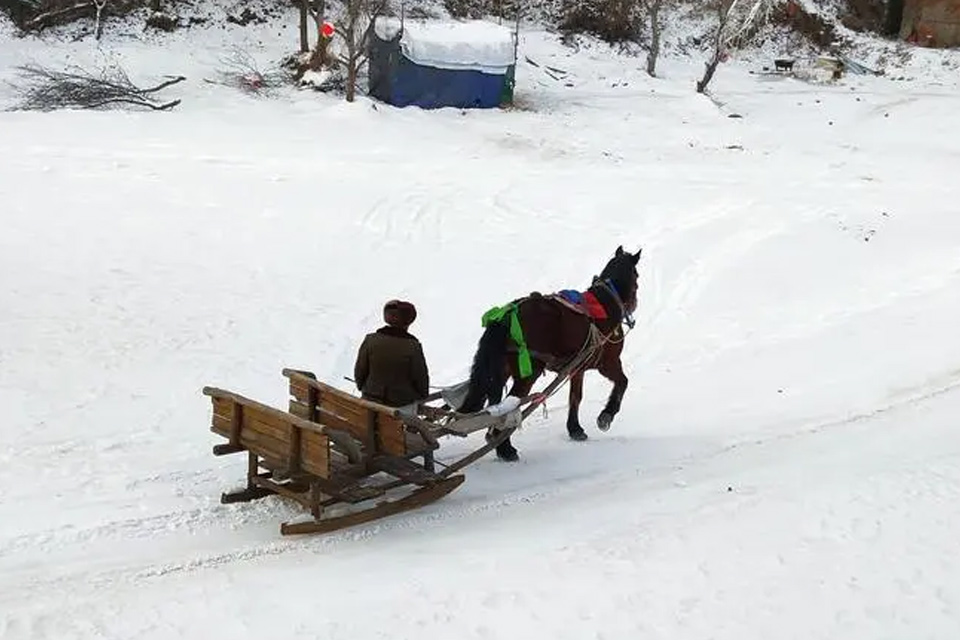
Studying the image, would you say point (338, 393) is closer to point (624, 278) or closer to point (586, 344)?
point (586, 344)

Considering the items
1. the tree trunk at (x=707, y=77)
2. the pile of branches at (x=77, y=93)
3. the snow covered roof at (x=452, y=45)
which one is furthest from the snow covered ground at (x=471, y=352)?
the tree trunk at (x=707, y=77)

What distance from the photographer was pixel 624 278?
8.23 m

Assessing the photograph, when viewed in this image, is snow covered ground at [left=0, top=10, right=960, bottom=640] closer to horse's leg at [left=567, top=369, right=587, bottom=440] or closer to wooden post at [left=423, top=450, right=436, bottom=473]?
horse's leg at [left=567, top=369, right=587, bottom=440]

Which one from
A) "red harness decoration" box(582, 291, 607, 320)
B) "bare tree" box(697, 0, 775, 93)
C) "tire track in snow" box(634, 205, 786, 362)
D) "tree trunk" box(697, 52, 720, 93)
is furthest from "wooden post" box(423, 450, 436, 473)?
"tree trunk" box(697, 52, 720, 93)

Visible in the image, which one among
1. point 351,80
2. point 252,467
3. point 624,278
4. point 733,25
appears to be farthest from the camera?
point 733,25

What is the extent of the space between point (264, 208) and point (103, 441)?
851 centimetres

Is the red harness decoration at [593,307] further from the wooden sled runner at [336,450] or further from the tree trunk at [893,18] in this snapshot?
the tree trunk at [893,18]

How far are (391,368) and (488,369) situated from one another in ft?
2.59

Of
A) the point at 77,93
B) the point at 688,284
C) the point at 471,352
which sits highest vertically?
the point at 77,93

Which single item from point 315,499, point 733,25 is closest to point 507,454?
point 315,499

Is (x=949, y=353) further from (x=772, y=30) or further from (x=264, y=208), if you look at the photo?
(x=772, y=30)

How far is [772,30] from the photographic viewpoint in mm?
36688

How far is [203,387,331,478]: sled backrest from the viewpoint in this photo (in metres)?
5.63

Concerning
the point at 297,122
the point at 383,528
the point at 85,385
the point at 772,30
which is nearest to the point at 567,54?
the point at 772,30
